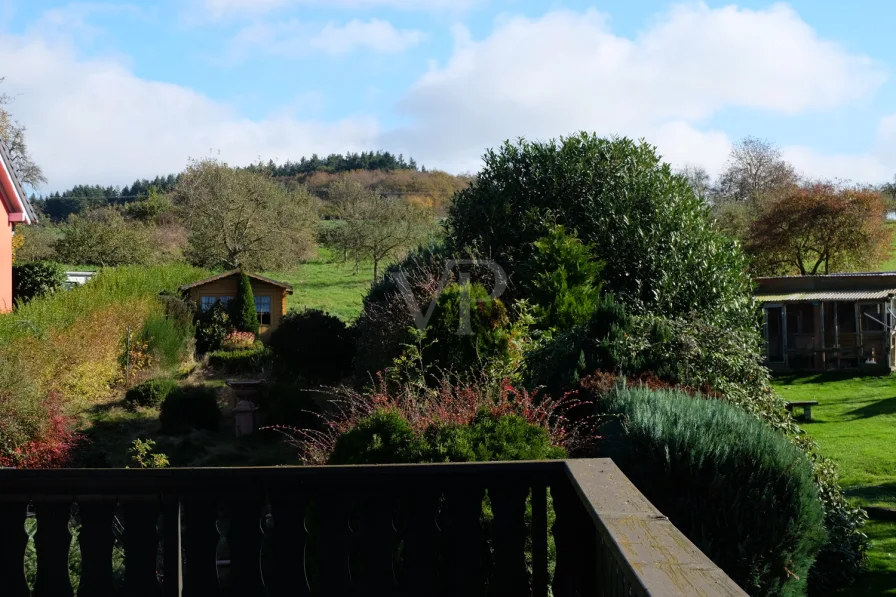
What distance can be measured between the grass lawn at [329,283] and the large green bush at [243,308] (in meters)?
5.50

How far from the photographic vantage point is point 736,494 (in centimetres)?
587

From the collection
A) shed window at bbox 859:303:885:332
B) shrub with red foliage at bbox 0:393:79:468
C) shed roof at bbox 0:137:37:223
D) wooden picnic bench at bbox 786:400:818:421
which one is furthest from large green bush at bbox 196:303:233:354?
shed window at bbox 859:303:885:332

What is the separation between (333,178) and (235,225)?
35.1 m

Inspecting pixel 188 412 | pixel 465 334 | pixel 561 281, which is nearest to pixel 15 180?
pixel 188 412

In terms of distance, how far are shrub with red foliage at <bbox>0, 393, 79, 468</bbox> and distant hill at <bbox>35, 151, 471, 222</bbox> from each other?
4781 cm

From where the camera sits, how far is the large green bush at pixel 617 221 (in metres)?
14.0

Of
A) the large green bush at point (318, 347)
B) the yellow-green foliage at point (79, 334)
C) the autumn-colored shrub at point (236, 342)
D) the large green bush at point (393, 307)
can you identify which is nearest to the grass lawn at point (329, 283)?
the autumn-colored shrub at point (236, 342)

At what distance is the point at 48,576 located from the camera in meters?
3.50

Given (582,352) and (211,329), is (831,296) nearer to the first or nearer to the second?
Answer: (211,329)

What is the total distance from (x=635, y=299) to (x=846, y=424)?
575 centimetres

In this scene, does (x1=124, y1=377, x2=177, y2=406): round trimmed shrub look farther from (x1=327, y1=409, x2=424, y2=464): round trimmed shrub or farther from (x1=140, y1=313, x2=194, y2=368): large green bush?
(x1=327, y1=409, x2=424, y2=464): round trimmed shrub

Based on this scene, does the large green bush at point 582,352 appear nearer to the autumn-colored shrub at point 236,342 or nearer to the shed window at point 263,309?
the autumn-colored shrub at point 236,342

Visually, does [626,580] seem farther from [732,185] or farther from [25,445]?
[732,185]

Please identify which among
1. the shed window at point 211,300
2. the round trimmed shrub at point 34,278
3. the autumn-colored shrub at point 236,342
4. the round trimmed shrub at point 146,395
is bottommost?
the round trimmed shrub at point 146,395
